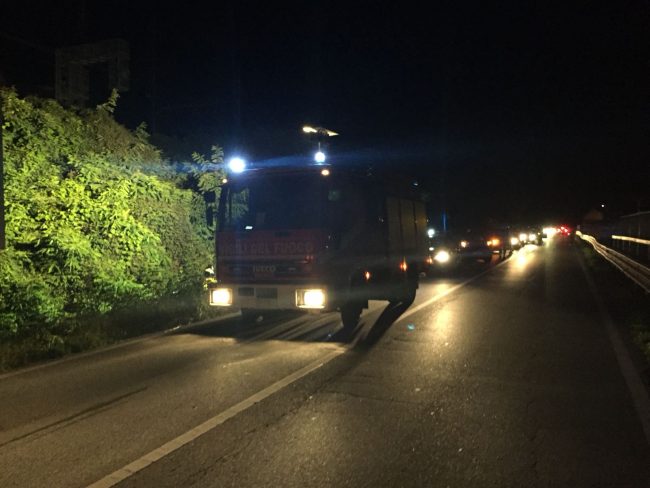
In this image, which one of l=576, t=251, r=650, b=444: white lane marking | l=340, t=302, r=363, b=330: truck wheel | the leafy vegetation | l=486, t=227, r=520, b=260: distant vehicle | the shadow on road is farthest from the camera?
l=486, t=227, r=520, b=260: distant vehicle

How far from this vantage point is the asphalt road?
4.30m

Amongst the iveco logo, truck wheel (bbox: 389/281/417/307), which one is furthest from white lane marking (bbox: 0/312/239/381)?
truck wheel (bbox: 389/281/417/307)

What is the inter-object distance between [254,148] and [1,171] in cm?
1243

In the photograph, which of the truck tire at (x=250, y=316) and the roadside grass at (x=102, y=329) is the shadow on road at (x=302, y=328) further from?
the roadside grass at (x=102, y=329)

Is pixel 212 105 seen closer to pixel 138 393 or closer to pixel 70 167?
pixel 70 167

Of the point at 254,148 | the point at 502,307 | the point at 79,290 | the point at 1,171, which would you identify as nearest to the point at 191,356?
the point at 79,290

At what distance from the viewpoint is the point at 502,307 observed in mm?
12898

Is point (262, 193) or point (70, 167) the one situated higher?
point (70, 167)

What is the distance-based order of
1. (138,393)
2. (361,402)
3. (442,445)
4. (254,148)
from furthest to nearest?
1. (254,148)
2. (138,393)
3. (361,402)
4. (442,445)

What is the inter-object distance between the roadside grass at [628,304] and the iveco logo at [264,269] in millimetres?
5428

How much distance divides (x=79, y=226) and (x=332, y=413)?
7.58m

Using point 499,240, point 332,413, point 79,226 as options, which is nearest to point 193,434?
point 332,413

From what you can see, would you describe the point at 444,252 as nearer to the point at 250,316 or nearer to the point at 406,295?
the point at 406,295

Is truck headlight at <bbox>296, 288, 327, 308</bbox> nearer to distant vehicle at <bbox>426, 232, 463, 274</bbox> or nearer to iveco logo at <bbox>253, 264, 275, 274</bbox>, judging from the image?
iveco logo at <bbox>253, 264, 275, 274</bbox>
